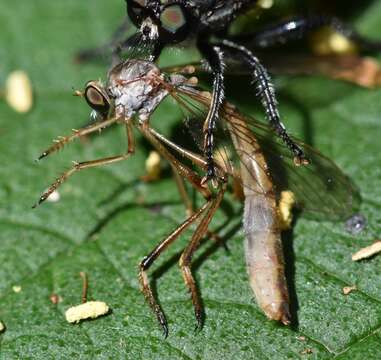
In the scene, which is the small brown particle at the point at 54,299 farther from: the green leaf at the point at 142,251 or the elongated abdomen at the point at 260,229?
the elongated abdomen at the point at 260,229

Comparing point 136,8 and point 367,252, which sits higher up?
point 136,8

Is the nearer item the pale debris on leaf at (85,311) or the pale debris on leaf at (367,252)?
the pale debris on leaf at (85,311)

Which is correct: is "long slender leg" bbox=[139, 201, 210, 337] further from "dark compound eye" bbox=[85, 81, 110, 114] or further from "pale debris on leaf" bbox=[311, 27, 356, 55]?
"pale debris on leaf" bbox=[311, 27, 356, 55]

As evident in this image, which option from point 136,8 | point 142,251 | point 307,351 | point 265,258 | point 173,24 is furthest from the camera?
point 173,24

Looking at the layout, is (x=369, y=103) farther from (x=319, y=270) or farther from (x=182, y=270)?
(x=182, y=270)

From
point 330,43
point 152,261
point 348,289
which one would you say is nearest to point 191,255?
point 152,261

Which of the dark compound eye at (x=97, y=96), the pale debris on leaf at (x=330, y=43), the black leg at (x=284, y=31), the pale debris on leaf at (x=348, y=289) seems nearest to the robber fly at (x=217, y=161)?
the dark compound eye at (x=97, y=96)

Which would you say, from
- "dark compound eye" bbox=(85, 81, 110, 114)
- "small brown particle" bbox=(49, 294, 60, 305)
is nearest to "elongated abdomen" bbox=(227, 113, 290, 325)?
"dark compound eye" bbox=(85, 81, 110, 114)

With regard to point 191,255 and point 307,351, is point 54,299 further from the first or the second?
point 307,351
